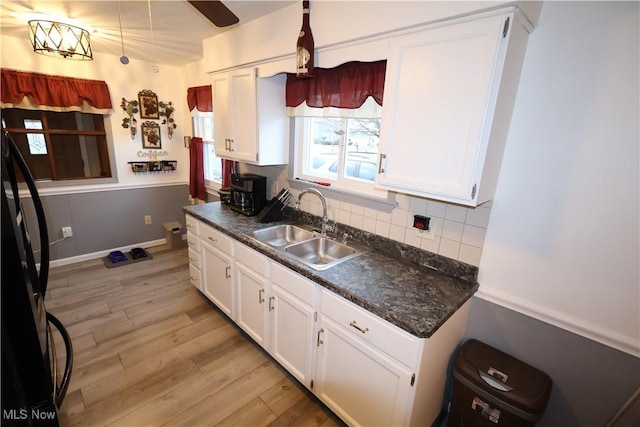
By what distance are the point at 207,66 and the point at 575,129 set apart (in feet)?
8.49

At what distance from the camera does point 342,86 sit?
1.81 meters

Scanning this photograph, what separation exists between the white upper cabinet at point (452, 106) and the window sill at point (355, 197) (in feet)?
1.21

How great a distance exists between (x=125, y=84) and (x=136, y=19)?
4.89 ft

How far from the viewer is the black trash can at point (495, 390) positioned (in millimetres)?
1195

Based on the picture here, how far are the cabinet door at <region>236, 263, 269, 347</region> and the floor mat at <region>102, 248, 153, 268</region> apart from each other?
2016mm

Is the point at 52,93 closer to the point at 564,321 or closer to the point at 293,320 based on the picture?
the point at 293,320

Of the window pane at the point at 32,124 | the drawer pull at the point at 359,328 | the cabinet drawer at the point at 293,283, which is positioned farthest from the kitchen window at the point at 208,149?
the drawer pull at the point at 359,328

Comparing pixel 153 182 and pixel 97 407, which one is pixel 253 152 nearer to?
pixel 97 407

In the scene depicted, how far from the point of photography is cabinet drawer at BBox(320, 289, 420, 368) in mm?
1196

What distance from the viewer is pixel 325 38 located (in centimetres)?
159

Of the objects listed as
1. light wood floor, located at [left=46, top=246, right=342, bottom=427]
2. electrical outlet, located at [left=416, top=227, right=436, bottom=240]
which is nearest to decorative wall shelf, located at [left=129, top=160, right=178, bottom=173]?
light wood floor, located at [left=46, top=246, right=342, bottom=427]

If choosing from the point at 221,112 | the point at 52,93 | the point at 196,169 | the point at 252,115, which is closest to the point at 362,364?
the point at 252,115

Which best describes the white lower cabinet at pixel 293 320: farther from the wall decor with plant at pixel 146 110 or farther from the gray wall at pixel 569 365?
the wall decor with plant at pixel 146 110

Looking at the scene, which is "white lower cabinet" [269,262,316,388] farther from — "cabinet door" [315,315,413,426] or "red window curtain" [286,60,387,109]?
"red window curtain" [286,60,387,109]
